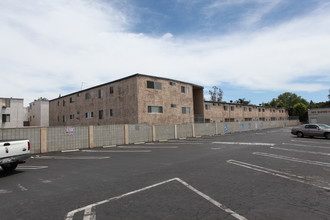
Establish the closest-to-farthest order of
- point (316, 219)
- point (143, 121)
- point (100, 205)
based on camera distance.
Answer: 1. point (316, 219)
2. point (100, 205)
3. point (143, 121)

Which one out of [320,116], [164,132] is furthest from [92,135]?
[320,116]

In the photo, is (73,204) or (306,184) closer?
(73,204)

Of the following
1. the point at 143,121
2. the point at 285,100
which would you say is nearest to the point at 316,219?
the point at 143,121

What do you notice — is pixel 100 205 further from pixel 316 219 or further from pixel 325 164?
pixel 325 164

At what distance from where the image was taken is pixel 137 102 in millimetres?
24953

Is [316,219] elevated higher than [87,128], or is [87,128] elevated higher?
[87,128]

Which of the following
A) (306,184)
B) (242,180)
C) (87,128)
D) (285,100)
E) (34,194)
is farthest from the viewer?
(285,100)

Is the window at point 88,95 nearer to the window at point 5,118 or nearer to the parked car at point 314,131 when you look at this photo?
the window at point 5,118

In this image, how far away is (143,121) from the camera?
25.2 metres

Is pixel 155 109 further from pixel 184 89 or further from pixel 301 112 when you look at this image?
pixel 301 112

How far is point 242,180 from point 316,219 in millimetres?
2800

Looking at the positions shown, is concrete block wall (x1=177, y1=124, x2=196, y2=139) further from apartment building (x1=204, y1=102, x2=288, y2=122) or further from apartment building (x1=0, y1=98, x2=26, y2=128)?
apartment building (x1=0, y1=98, x2=26, y2=128)

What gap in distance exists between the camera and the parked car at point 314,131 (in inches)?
Answer: 856

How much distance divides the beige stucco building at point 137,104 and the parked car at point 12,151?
1624cm
